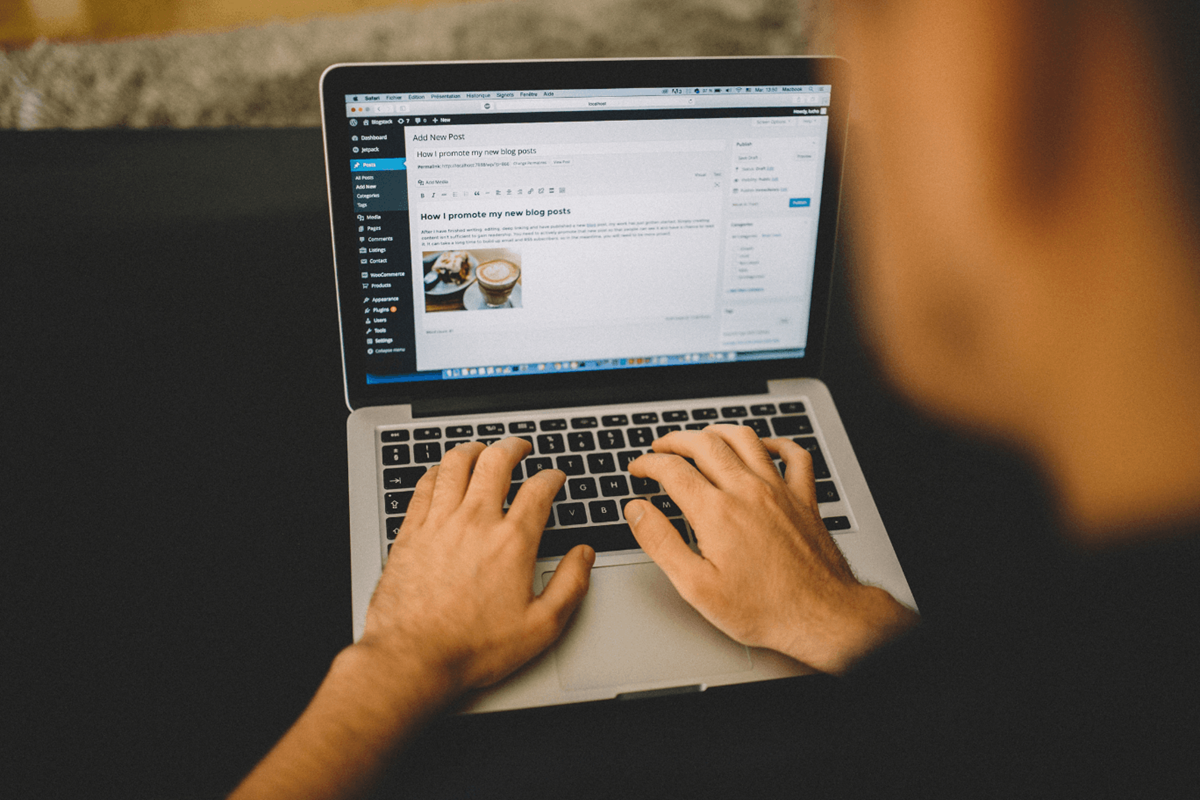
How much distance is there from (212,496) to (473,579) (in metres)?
0.31

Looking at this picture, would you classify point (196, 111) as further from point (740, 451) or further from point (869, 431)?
point (869, 431)

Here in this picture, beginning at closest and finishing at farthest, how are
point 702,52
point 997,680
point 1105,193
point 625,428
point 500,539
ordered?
point 1105,193 → point 997,680 → point 500,539 → point 625,428 → point 702,52

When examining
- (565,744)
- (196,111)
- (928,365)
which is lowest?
(565,744)

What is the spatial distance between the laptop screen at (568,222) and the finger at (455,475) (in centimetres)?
11

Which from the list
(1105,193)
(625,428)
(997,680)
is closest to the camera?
(1105,193)

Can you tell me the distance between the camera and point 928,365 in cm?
34

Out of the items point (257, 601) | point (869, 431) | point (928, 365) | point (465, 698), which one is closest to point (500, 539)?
point (465, 698)

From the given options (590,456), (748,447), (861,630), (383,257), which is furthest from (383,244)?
(861,630)

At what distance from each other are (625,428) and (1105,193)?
497 millimetres

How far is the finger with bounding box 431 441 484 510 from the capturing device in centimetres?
60

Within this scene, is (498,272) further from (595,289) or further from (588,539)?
(588,539)

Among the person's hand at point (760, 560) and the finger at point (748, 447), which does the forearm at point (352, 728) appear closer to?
the person's hand at point (760, 560)

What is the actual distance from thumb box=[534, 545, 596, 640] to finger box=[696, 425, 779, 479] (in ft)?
0.55

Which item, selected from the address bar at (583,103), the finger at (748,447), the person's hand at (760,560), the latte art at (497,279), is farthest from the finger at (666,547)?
the address bar at (583,103)
